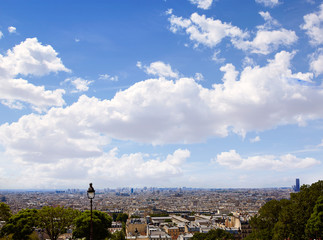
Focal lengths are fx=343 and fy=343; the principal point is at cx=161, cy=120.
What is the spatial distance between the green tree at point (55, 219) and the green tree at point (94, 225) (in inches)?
95.6

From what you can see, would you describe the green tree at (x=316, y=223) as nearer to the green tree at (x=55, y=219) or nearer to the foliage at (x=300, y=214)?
the foliage at (x=300, y=214)

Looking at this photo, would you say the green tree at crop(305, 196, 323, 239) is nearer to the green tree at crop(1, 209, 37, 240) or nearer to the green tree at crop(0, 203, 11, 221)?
the green tree at crop(1, 209, 37, 240)

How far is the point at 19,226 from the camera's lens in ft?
181

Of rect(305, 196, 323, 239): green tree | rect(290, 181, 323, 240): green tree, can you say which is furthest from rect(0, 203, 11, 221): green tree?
rect(305, 196, 323, 239): green tree

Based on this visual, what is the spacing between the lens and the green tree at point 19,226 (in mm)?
54500

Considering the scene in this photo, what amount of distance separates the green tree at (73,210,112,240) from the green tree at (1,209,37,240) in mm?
7395

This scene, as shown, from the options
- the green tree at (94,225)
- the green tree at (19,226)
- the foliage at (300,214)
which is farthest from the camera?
the green tree at (94,225)

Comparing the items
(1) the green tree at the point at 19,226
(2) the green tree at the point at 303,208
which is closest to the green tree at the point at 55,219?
(1) the green tree at the point at 19,226

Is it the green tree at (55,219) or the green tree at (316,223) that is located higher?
the green tree at (316,223)

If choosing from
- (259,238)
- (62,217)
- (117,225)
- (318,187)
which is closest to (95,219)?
(62,217)

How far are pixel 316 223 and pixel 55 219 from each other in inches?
1711

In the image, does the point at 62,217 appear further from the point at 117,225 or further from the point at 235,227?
the point at 117,225

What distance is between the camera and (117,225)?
135625mm

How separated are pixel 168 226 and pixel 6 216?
3060 inches
